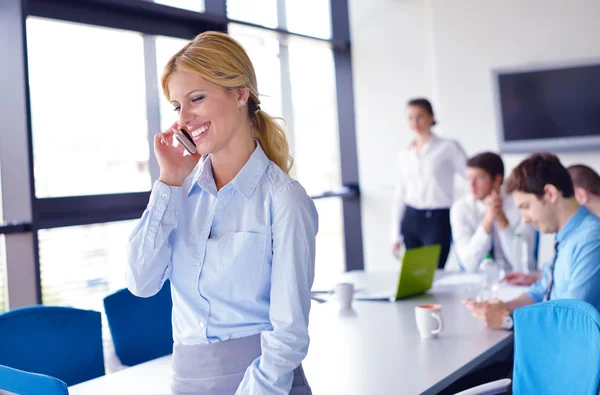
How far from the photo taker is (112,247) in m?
4.23

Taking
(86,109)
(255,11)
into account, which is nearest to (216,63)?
(86,109)

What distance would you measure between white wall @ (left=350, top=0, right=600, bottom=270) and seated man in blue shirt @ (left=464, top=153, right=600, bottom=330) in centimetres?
355

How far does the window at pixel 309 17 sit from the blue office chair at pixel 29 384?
4812 millimetres

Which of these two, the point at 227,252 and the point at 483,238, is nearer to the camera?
the point at 227,252

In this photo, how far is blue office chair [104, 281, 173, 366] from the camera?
2617mm

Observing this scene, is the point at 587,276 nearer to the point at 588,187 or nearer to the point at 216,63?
the point at 588,187

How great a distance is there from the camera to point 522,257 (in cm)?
366

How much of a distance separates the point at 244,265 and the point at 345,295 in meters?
1.39

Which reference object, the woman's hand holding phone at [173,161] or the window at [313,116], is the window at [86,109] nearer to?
the window at [313,116]

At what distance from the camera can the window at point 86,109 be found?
377 centimetres

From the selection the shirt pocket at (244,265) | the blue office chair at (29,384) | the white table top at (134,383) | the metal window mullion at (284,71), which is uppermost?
the metal window mullion at (284,71)

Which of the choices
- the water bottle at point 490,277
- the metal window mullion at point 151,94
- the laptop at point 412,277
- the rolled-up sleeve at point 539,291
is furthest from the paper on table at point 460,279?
the metal window mullion at point 151,94

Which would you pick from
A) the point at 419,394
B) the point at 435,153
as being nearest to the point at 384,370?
the point at 419,394

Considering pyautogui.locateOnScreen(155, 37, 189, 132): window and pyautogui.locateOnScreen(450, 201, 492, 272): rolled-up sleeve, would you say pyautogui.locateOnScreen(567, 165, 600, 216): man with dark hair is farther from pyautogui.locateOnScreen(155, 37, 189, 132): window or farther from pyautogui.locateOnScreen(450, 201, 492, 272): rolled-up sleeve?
pyautogui.locateOnScreen(155, 37, 189, 132): window
